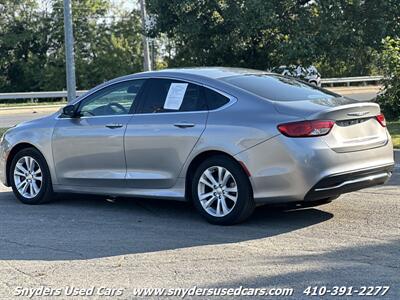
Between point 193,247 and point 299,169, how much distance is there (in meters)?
1.24

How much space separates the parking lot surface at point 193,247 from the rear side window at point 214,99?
1.25 metres

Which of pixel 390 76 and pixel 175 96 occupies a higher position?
pixel 390 76

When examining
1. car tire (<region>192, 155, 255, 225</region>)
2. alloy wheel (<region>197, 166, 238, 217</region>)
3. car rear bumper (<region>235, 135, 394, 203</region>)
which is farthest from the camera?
alloy wheel (<region>197, 166, 238, 217</region>)

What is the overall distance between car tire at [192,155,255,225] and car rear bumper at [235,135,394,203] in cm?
12

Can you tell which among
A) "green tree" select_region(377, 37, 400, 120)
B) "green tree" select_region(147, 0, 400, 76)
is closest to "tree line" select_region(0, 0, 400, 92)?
"green tree" select_region(147, 0, 400, 76)

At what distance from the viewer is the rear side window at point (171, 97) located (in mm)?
6845

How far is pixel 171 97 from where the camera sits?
7.03 metres

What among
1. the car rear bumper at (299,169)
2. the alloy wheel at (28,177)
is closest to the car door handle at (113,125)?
the alloy wheel at (28,177)

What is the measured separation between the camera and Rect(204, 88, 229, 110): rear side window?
262 inches

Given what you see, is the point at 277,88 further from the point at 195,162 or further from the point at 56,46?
the point at 56,46

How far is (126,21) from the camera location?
169 feet

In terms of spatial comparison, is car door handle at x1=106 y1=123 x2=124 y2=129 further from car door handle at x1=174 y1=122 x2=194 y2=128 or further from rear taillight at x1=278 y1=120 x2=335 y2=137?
rear taillight at x1=278 y1=120 x2=335 y2=137

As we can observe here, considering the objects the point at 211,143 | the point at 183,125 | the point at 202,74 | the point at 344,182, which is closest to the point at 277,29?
the point at 202,74

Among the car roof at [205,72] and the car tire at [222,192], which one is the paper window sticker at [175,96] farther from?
the car tire at [222,192]
